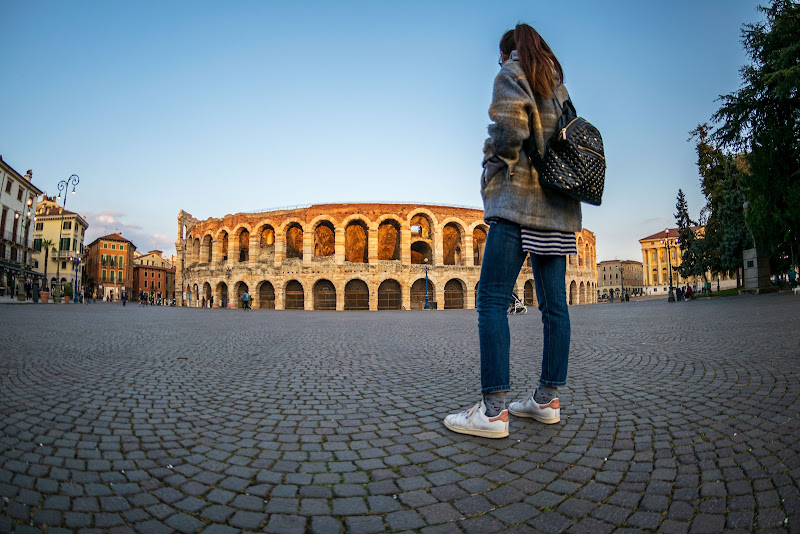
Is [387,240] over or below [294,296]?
over

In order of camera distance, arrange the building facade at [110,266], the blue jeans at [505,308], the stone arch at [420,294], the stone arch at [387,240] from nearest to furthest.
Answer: the blue jeans at [505,308]
the stone arch at [420,294]
the stone arch at [387,240]
the building facade at [110,266]

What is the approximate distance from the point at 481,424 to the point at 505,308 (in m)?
0.64

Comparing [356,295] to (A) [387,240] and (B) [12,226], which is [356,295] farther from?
(B) [12,226]

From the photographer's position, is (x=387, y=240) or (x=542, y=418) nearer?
(x=542, y=418)

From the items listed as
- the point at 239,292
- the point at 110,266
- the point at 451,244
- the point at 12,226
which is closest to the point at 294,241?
the point at 239,292

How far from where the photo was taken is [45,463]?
67.9 inches

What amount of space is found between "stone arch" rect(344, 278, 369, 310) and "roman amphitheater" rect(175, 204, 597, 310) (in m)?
0.08

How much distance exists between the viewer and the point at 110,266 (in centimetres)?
7306

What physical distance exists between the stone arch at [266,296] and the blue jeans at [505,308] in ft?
109

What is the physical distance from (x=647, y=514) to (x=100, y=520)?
1.84m

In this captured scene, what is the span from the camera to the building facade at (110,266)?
7181cm

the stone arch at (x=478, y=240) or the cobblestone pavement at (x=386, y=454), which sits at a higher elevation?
the stone arch at (x=478, y=240)

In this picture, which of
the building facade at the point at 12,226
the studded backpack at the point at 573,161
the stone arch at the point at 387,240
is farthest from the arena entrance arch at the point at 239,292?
the studded backpack at the point at 573,161

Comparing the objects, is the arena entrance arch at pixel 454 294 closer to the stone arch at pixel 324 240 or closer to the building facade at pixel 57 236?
the stone arch at pixel 324 240
